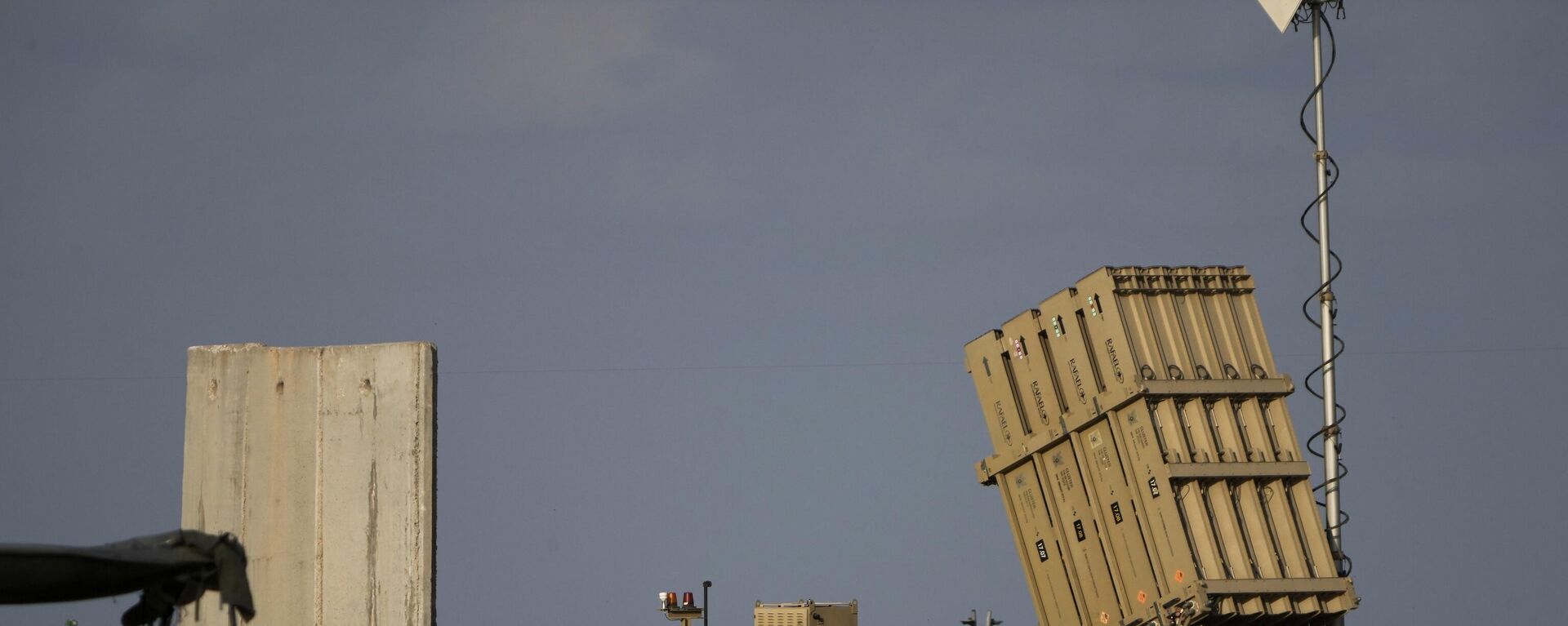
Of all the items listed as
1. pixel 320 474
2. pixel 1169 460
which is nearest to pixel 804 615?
pixel 1169 460

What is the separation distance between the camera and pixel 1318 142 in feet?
45.0

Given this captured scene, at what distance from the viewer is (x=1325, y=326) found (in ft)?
44.0

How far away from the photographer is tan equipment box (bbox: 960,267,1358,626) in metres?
13.6

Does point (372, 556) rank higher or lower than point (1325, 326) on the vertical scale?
lower

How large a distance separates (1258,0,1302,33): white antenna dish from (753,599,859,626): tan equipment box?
37.6ft

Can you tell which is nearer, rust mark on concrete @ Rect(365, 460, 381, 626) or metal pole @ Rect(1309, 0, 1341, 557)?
rust mark on concrete @ Rect(365, 460, 381, 626)

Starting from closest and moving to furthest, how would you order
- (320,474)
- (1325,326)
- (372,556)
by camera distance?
(372,556) < (320,474) < (1325,326)

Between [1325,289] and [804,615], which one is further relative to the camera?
[804,615]

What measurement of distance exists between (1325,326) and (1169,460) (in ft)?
5.21

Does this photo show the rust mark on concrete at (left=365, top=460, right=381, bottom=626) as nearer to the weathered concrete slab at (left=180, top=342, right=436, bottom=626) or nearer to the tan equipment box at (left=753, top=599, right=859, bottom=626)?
the weathered concrete slab at (left=180, top=342, right=436, bottom=626)

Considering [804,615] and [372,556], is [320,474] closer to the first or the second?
[372,556]

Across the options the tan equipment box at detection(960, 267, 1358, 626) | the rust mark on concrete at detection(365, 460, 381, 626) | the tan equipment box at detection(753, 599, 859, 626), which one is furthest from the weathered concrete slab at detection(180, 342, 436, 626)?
the tan equipment box at detection(753, 599, 859, 626)

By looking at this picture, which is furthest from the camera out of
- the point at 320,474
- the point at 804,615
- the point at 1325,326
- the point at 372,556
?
the point at 804,615

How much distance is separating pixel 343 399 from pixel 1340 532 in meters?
9.59
